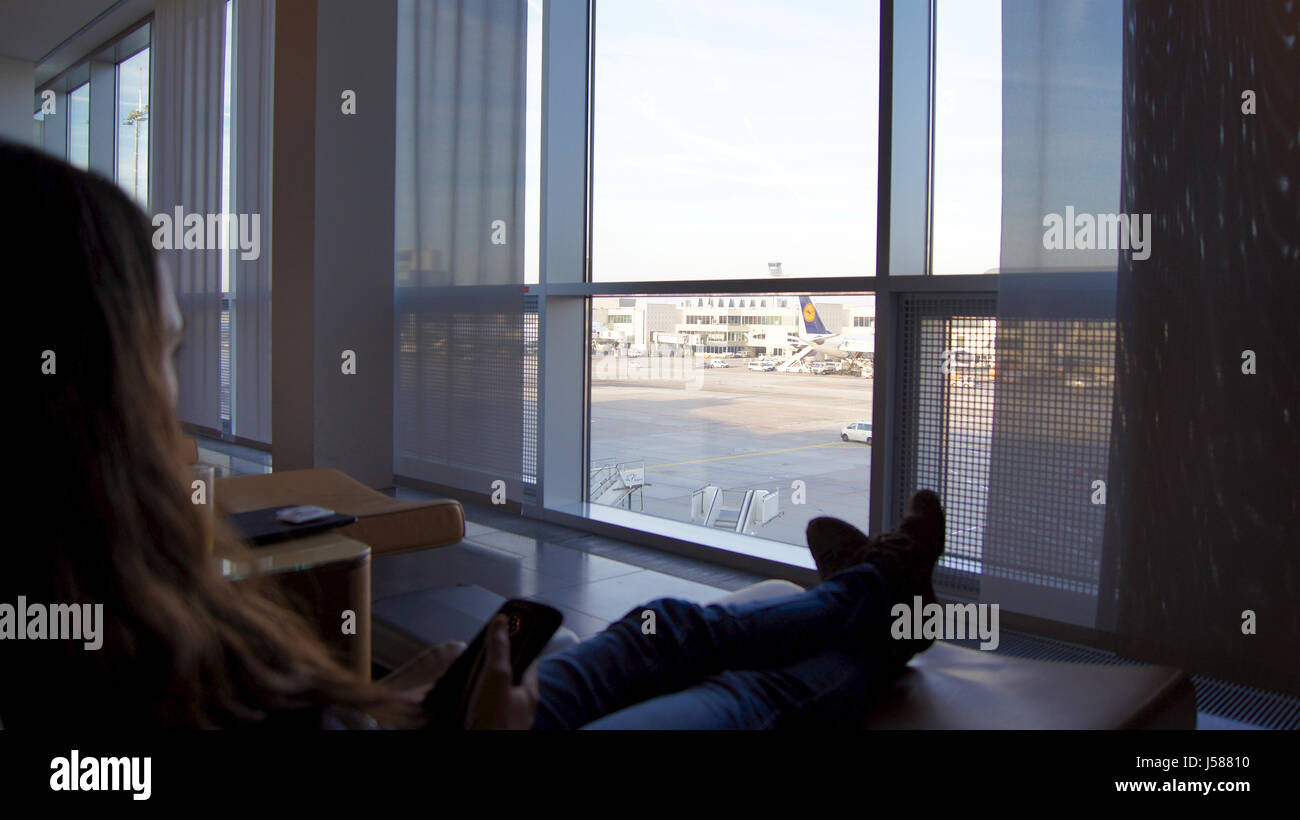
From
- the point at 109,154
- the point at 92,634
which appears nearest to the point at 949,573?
the point at 92,634

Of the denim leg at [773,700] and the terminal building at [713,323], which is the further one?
the terminal building at [713,323]

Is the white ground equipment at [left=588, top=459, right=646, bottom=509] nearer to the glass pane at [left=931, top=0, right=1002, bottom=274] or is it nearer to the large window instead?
the large window

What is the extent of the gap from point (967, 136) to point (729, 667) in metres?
2.48

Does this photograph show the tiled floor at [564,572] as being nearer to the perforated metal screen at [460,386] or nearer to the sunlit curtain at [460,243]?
the perforated metal screen at [460,386]

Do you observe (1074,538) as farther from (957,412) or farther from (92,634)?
(92,634)

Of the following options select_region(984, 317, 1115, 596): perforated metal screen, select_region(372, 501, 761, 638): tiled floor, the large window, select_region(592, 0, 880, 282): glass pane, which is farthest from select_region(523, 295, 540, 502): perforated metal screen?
select_region(984, 317, 1115, 596): perforated metal screen

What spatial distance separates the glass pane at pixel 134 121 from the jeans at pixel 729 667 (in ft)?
31.7

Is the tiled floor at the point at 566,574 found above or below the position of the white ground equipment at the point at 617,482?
below

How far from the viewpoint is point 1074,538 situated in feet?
9.23

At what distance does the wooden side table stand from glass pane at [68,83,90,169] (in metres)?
10.7

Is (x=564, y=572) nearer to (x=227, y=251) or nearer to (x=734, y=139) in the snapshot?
(x=734, y=139)

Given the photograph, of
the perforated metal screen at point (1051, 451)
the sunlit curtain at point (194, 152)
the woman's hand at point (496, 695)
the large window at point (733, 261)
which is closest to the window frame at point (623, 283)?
the large window at point (733, 261)

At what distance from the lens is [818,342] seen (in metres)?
3.71

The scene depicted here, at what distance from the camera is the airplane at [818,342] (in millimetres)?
3535
